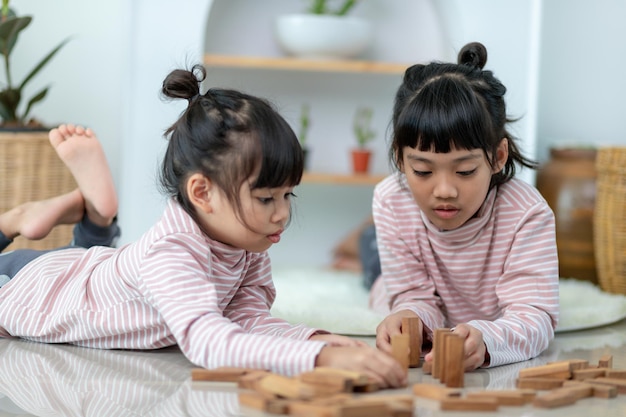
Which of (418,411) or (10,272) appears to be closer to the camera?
(418,411)

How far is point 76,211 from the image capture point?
1841 millimetres

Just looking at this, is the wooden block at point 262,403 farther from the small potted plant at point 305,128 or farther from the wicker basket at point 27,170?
the small potted plant at point 305,128

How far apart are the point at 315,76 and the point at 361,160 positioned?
1.21 ft

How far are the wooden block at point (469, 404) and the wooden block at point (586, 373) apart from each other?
0.76 feet

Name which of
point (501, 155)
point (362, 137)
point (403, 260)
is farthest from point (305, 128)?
point (501, 155)

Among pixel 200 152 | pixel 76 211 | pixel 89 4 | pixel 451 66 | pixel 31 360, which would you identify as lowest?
pixel 31 360

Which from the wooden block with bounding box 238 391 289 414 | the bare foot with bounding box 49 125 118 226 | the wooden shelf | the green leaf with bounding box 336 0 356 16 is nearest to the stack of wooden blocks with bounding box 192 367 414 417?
the wooden block with bounding box 238 391 289 414

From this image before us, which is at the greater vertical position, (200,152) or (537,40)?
(537,40)

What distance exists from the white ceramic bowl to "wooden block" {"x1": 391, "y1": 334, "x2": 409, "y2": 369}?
Result: 1592mm

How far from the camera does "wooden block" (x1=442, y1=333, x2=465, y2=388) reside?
1.24 m

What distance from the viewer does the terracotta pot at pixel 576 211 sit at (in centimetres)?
267

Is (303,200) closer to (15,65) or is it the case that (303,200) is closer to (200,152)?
(15,65)

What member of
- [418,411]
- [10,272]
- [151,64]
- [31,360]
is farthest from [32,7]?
[418,411]

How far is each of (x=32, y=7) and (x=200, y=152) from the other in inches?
66.7
